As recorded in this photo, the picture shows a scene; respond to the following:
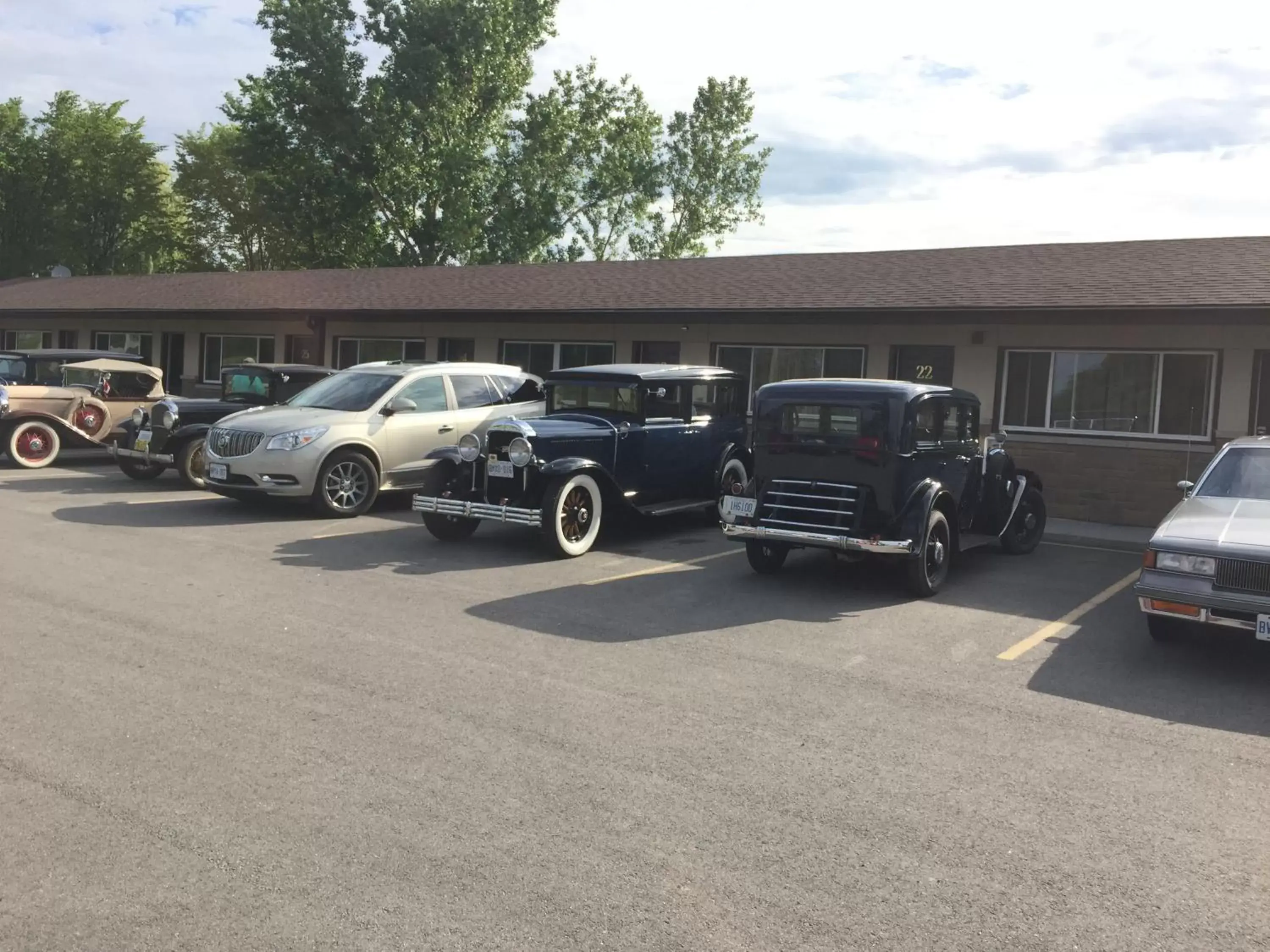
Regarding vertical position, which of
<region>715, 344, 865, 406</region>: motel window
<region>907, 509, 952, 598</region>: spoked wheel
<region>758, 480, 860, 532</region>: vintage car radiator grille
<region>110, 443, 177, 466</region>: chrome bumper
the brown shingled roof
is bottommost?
<region>907, 509, 952, 598</region>: spoked wheel

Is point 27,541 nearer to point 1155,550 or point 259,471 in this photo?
point 259,471

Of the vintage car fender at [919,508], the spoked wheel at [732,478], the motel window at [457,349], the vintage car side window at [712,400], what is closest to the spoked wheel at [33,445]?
the motel window at [457,349]

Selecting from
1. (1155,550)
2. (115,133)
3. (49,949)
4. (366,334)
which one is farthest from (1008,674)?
(115,133)

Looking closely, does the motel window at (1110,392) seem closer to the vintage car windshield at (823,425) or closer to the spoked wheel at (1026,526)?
the spoked wheel at (1026,526)

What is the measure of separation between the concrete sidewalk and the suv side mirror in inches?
303

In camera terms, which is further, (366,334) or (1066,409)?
(366,334)

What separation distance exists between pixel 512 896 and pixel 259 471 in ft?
30.5

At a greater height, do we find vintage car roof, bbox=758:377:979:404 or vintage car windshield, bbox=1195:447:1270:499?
→ vintage car roof, bbox=758:377:979:404

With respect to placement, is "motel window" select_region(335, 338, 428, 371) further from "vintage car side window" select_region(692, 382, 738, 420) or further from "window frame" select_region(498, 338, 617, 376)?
"vintage car side window" select_region(692, 382, 738, 420)

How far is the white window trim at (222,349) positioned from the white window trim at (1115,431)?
16.2 meters

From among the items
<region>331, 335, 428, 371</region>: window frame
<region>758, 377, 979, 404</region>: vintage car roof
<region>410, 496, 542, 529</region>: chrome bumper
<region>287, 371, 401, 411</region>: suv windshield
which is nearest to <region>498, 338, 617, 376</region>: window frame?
<region>331, 335, 428, 371</region>: window frame

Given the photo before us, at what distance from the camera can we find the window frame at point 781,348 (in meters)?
15.8

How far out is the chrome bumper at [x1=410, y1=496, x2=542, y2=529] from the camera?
32.4 feet

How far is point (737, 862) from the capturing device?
3742mm
